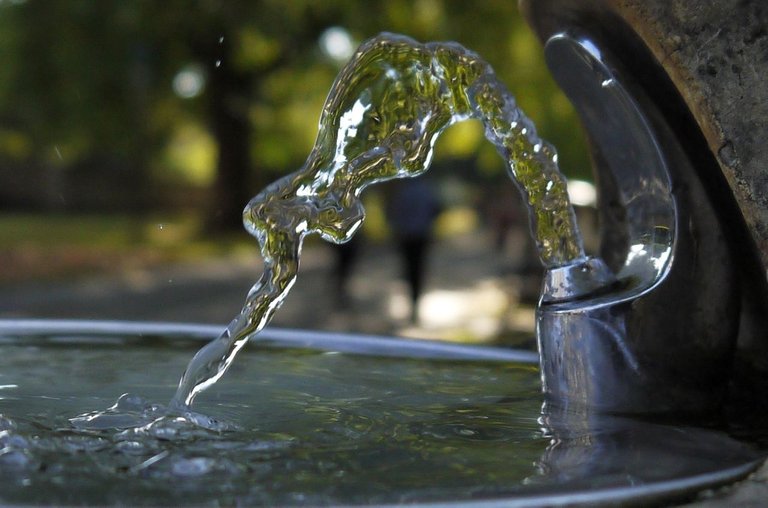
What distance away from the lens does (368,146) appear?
244 cm

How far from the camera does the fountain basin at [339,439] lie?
1595mm

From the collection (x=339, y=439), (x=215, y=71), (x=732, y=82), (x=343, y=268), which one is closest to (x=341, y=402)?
(x=339, y=439)

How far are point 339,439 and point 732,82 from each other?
87 cm

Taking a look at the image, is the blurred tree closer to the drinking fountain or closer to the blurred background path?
the blurred background path

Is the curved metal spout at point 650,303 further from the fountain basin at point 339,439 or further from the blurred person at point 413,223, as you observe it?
the blurred person at point 413,223

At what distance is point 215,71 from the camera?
2628 centimetres

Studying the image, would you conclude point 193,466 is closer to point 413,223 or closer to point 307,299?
point 413,223

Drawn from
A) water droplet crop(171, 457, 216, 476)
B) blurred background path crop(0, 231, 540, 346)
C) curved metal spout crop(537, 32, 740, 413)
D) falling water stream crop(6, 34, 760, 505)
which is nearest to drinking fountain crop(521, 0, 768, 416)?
curved metal spout crop(537, 32, 740, 413)

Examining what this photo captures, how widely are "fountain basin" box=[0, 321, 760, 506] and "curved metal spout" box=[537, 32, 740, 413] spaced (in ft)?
0.36

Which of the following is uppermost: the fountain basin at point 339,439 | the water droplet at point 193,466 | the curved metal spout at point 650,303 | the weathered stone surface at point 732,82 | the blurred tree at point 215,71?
the blurred tree at point 215,71

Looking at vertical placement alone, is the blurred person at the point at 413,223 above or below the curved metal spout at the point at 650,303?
above

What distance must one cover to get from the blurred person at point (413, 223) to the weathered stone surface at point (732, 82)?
11.7m

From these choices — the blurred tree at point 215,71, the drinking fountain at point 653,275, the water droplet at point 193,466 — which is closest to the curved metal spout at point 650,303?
the drinking fountain at point 653,275

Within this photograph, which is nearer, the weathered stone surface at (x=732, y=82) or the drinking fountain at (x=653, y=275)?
the weathered stone surface at (x=732, y=82)
